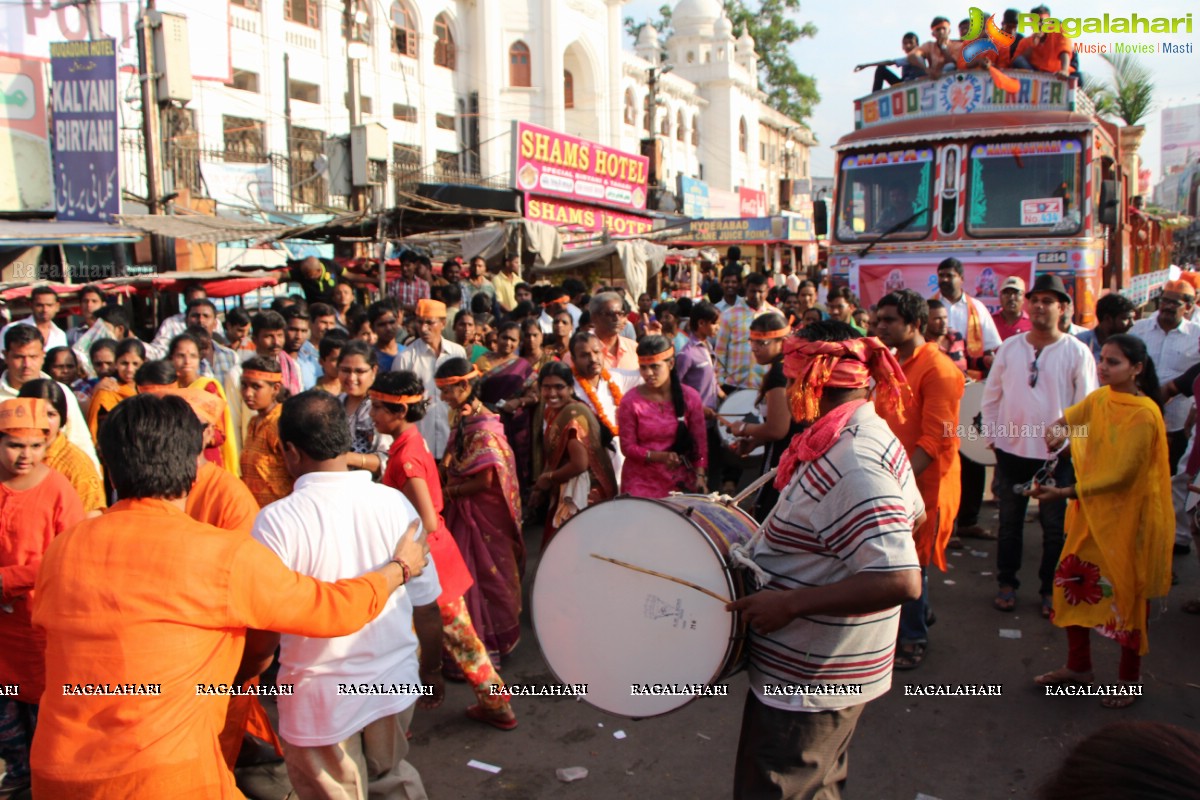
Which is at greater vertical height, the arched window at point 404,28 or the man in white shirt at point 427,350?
the arched window at point 404,28

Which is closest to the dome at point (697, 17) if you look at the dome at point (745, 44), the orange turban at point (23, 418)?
the dome at point (745, 44)

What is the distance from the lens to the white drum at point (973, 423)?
6.20m

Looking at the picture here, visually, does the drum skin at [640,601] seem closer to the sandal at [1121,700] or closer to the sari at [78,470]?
the sari at [78,470]

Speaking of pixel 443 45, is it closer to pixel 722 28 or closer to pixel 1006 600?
pixel 722 28

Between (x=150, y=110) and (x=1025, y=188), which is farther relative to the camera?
(x=150, y=110)

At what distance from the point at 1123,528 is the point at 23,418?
4406 millimetres

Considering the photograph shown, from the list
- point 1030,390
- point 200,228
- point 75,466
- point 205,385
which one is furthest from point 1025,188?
point 200,228

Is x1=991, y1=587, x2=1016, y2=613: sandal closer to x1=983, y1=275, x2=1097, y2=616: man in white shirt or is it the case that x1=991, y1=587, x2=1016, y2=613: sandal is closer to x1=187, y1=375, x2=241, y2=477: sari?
x1=983, y1=275, x2=1097, y2=616: man in white shirt

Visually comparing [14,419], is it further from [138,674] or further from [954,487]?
[954,487]

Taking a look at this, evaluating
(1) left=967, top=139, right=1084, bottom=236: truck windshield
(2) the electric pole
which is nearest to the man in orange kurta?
(1) left=967, top=139, right=1084, bottom=236: truck windshield

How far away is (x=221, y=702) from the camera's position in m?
2.21

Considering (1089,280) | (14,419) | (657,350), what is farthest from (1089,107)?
(14,419)

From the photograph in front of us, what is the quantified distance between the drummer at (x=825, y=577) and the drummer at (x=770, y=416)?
1.94m

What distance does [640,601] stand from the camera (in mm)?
2627
